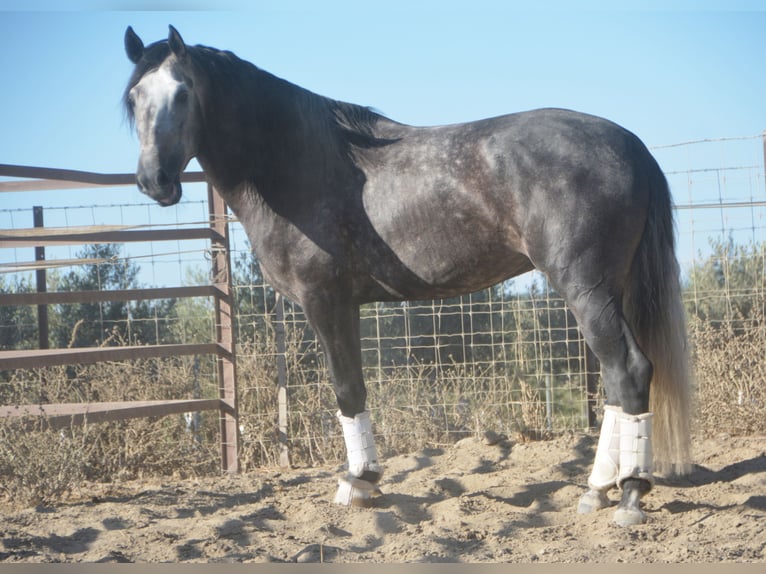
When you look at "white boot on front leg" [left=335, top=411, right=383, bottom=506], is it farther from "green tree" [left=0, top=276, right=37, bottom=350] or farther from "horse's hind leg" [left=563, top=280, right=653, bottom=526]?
"green tree" [left=0, top=276, right=37, bottom=350]

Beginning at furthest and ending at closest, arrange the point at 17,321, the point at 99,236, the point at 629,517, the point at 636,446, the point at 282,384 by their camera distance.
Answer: the point at 17,321, the point at 282,384, the point at 99,236, the point at 636,446, the point at 629,517

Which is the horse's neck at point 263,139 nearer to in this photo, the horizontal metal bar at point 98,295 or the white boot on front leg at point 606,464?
the horizontal metal bar at point 98,295

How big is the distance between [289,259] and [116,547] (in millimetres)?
1693

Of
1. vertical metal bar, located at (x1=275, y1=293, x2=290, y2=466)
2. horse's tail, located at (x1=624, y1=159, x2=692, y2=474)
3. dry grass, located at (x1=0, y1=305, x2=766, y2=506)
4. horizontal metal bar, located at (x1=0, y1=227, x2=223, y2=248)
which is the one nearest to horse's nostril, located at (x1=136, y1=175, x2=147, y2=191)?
horizontal metal bar, located at (x1=0, y1=227, x2=223, y2=248)

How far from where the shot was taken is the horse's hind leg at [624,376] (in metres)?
3.67

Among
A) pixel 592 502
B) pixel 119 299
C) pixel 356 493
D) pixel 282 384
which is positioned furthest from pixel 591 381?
pixel 119 299

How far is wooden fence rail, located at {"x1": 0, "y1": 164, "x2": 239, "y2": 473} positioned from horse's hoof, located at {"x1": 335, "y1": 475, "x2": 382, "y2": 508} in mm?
1904

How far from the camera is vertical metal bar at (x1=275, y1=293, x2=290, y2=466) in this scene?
6.52 meters

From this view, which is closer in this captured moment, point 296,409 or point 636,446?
point 636,446

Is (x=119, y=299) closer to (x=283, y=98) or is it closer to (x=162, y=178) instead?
(x=162, y=178)

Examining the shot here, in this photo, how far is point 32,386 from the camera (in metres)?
6.55

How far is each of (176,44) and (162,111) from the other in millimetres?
381

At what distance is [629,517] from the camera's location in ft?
11.9

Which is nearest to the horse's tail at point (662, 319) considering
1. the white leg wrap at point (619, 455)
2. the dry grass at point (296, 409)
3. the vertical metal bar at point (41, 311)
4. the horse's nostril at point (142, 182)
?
the white leg wrap at point (619, 455)
